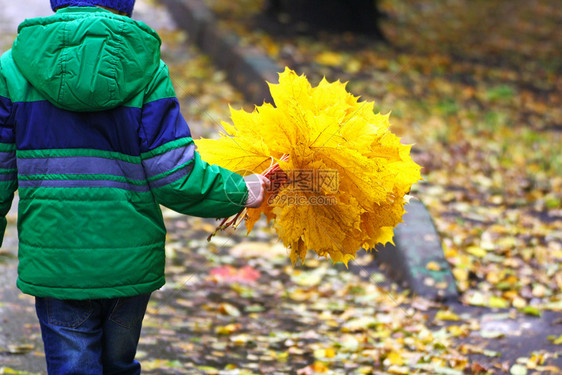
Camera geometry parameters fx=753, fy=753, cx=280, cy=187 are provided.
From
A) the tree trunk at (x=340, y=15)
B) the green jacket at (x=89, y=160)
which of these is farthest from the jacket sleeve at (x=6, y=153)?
the tree trunk at (x=340, y=15)

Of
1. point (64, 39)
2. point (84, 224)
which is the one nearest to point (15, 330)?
point (84, 224)

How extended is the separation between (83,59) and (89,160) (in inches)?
11.6

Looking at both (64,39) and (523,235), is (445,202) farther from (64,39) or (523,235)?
(64,39)

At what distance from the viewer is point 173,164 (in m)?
2.19

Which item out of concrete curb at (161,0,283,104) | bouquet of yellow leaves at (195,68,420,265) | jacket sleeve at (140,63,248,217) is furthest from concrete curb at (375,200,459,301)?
concrete curb at (161,0,283,104)

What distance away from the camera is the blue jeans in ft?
7.31

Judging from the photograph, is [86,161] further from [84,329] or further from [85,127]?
[84,329]

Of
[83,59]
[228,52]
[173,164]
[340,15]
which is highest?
[83,59]

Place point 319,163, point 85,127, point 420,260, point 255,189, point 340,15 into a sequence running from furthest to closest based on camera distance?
point 340,15
point 420,260
point 319,163
point 255,189
point 85,127

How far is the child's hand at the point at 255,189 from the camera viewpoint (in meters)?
2.41

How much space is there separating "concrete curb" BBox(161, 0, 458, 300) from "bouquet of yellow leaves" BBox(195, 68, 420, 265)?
2.04 feet

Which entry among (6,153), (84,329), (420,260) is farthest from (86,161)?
(420,260)

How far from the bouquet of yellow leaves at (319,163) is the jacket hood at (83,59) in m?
0.57

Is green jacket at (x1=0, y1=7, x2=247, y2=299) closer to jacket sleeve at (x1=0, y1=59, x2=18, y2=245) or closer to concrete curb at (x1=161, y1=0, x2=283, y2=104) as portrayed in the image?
jacket sleeve at (x1=0, y1=59, x2=18, y2=245)
